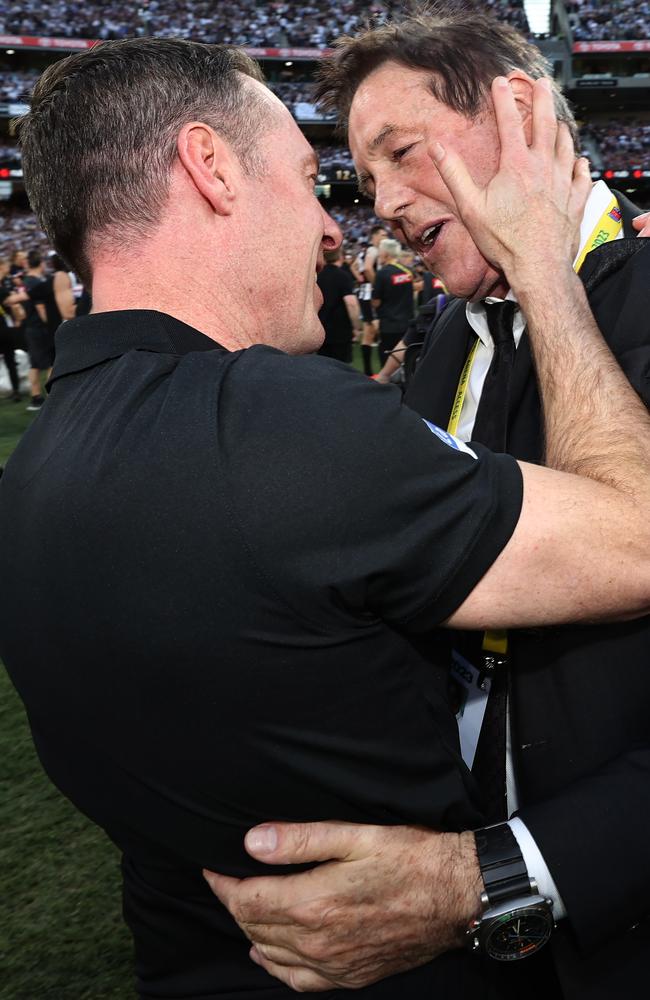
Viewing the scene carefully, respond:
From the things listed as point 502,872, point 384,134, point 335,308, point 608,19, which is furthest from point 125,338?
point 608,19

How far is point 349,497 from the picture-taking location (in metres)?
1.01

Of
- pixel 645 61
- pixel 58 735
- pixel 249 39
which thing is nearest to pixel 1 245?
pixel 249 39

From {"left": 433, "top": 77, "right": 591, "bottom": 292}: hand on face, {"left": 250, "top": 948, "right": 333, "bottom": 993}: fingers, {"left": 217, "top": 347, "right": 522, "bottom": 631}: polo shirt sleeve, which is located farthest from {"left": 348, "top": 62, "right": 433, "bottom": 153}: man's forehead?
{"left": 250, "top": 948, "right": 333, "bottom": 993}: fingers

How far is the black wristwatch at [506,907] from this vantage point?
128cm

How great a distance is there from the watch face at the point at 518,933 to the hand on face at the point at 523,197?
1075mm

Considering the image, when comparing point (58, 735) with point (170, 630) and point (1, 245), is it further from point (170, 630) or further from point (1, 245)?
point (1, 245)

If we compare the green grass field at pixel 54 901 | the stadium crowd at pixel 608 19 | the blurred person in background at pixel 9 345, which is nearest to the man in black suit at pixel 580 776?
the green grass field at pixel 54 901

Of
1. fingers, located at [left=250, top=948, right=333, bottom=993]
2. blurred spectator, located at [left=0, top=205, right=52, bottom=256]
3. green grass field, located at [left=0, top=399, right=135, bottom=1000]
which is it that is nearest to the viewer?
fingers, located at [left=250, top=948, right=333, bottom=993]

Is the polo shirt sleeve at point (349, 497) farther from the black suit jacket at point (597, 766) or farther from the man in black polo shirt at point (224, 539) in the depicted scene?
the black suit jacket at point (597, 766)

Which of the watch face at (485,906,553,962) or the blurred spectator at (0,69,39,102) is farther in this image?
the blurred spectator at (0,69,39,102)

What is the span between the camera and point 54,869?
9.80 ft

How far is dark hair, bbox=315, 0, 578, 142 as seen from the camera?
199cm

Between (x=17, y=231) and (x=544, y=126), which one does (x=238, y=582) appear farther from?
(x=17, y=231)

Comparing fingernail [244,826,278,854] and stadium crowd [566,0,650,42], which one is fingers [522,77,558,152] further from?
stadium crowd [566,0,650,42]
